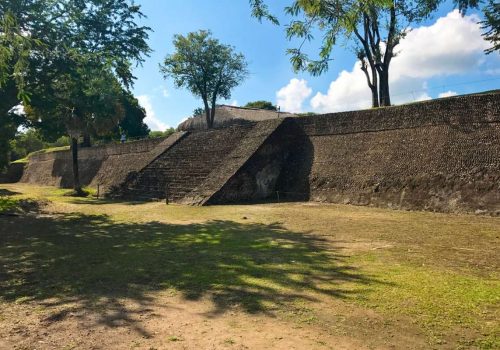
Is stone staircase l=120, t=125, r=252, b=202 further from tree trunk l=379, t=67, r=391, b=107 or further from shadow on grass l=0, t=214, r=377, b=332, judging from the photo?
tree trunk l=379, t=67, r=391, b=107

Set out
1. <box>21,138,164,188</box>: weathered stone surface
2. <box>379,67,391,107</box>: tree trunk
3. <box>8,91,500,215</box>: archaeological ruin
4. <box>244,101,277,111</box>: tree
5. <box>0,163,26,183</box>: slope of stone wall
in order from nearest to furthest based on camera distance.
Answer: <box>8,91,500,215</box>: archaeological ruin < <box>379,67,391,107</box>: tree trunk < <box>21,138,164,188</box>: weathered stone surface < <box>0,163,26,183</box>: slope of stone wall < <box>244,101,277,111</box>: tree

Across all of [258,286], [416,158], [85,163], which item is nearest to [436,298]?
[258,286]

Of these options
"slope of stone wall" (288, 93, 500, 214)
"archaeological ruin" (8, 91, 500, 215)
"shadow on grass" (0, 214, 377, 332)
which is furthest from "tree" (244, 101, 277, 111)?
"shadow on grass" (0, 214, 377, 332)

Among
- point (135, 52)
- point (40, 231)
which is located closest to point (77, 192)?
point (135, 52)

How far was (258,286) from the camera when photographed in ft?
15.8

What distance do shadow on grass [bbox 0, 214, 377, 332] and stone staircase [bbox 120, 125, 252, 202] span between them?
7.29 metres

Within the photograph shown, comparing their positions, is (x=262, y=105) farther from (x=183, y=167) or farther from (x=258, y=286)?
(x=258, y=286)

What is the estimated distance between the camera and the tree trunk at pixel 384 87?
21.9 meters

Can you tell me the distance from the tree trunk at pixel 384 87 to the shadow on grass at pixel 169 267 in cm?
1527

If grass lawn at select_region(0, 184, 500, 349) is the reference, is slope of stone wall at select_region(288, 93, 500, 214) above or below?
above

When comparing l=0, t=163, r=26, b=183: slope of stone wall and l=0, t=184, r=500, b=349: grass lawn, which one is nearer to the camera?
l=0, t=184, r=500, b=349: grass lawn

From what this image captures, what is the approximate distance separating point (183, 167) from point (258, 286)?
14472 millimetres

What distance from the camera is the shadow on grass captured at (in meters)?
4.53

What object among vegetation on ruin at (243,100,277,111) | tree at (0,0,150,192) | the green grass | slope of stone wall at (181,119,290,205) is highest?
vegetation on ruin at (243,100,277,111)
